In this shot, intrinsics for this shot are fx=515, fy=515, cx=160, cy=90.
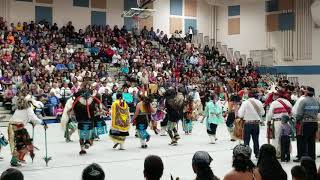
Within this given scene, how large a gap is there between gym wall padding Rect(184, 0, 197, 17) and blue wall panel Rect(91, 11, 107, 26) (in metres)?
6.42

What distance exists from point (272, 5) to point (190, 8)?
552cm

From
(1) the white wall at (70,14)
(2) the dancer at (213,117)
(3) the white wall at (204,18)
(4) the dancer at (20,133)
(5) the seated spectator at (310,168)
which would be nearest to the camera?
(5) the seated spectator at (310,168)

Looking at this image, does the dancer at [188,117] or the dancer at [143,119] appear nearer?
the dancer at [143,119]

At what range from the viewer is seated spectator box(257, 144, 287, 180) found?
229 inches

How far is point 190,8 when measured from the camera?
35375mm

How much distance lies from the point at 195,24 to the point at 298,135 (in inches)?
1014

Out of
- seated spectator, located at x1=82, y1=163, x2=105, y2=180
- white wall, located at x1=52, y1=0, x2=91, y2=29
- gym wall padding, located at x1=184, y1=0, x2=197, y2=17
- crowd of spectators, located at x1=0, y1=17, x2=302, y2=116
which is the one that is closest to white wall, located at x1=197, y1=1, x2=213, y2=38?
gym wall padding, located at x1=184, y1=0, x2=197, y2=17

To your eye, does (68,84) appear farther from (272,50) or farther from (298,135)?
(272,50)

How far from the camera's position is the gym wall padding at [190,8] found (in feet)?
115

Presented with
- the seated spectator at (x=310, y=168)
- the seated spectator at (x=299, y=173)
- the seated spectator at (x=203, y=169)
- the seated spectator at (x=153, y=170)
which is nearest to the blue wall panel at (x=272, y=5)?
the seated spectator at (x=310, y=168)

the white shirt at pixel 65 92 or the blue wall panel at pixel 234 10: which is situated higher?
the blue wall panel at pixel 234 10

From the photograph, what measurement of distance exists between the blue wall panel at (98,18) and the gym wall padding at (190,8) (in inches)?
253

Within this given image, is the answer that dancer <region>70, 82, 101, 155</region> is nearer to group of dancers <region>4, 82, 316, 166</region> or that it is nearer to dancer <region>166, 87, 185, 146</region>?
group of dancers <region>4, 82, 316, 166</region>

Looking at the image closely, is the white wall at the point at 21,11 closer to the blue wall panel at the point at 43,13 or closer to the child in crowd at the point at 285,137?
the blue wall panel at the point at 43,13
